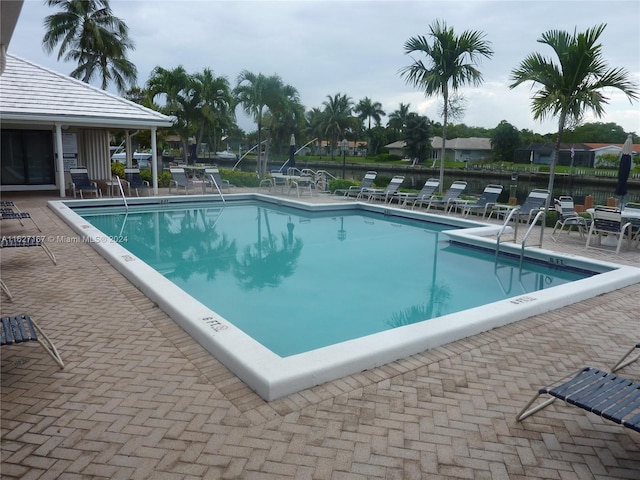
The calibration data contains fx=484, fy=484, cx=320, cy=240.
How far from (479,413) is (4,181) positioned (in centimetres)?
1672

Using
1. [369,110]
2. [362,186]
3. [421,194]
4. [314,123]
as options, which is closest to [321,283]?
[421,194]

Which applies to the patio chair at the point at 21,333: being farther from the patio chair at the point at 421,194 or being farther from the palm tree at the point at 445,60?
the palm tree at the point at 445,60

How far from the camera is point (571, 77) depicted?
36.2 ft

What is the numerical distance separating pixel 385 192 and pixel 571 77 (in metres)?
5.59

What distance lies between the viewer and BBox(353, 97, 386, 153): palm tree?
70.4 metres

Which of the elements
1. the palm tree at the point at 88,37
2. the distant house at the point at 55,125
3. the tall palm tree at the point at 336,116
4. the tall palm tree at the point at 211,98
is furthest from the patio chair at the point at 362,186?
the tall palm tree at the point at 336,116

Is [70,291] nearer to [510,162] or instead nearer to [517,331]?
[517,331]

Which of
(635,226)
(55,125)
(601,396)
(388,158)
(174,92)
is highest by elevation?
(174,92)

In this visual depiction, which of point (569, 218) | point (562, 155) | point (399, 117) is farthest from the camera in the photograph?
point (399, 117)

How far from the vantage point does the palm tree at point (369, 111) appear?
231ft

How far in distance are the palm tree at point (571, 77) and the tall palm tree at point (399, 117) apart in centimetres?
6117

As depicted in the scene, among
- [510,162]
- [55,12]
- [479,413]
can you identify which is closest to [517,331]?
[479,413]

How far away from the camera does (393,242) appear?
9.89 meters

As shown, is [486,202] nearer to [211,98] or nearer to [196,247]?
[196,247]
